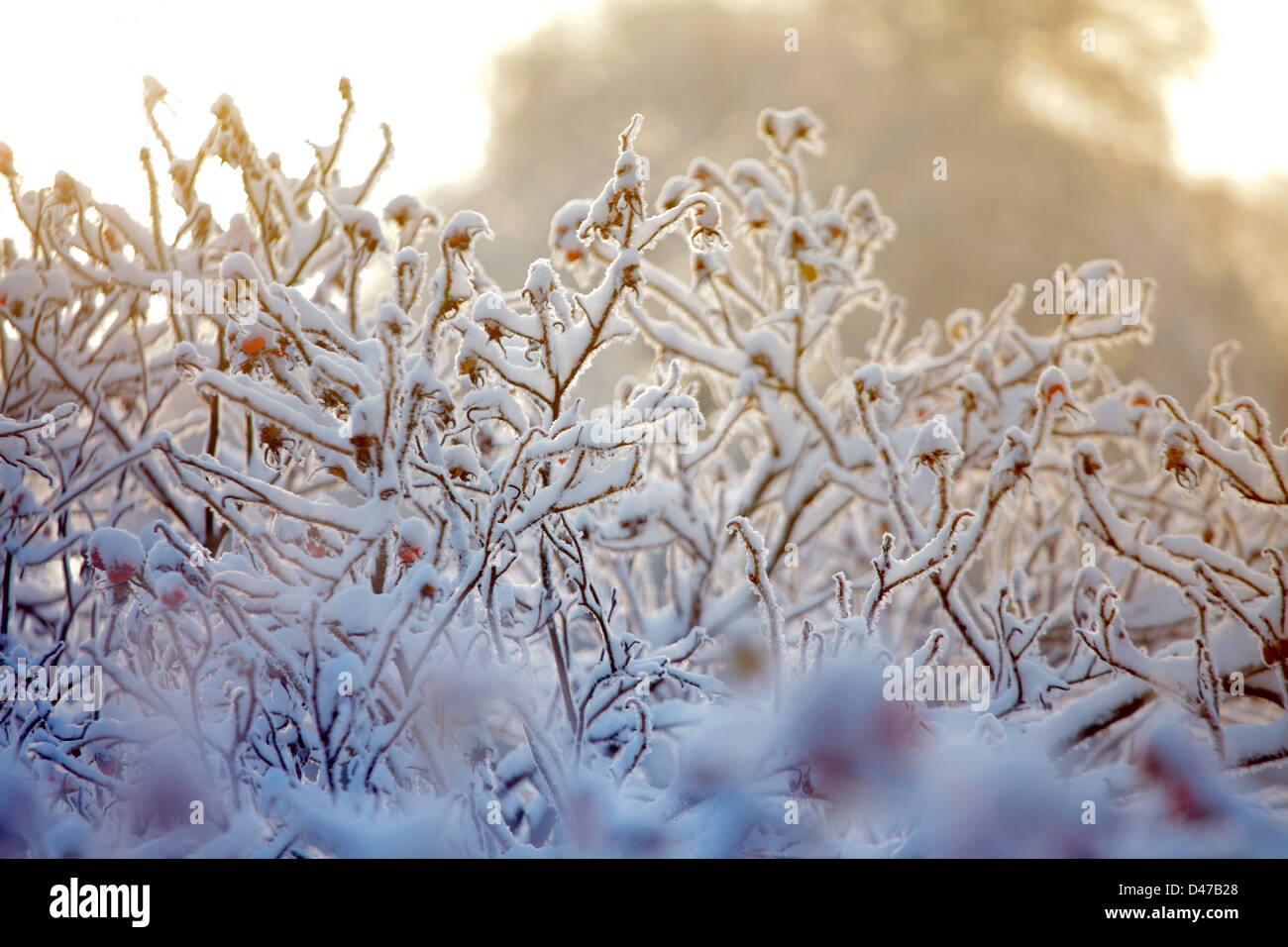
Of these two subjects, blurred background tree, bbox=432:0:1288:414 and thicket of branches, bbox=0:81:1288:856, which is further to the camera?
blurred background tree, bbox=432:0:1288:414

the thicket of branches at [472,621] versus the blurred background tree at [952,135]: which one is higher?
the blurred background tree at [952,135]

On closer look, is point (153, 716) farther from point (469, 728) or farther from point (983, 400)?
point (983, 400)

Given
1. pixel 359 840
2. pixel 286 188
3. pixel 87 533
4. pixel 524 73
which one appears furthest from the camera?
pixel 524 73

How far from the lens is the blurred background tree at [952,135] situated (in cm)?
1030

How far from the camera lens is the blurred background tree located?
1030cm

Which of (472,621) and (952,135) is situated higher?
(952,135)

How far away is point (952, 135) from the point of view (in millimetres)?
12539

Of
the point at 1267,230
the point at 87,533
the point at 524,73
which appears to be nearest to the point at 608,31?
the point at 524,73

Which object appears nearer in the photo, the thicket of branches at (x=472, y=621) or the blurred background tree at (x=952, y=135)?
the thicket of branches at (x=472, y=621)

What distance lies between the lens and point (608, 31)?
42.7 feet

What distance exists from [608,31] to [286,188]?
1203 centimetres

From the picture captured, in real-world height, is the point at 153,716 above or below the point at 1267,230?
below

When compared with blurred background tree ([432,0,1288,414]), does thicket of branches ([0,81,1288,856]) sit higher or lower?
lower

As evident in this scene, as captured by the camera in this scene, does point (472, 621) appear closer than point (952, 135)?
Yes
